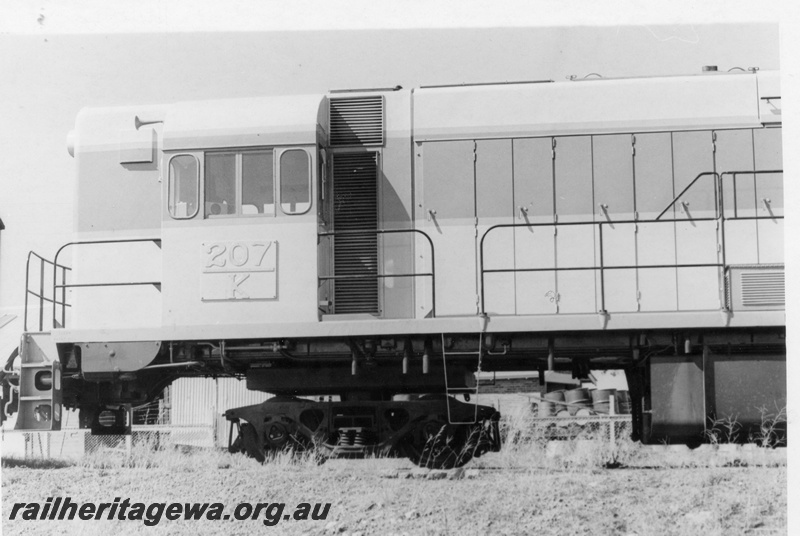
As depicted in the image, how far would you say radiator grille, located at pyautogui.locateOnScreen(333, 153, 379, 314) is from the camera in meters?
8.97

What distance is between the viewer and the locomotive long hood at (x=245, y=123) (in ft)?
27.7

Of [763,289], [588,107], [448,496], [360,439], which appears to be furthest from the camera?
[588,107]

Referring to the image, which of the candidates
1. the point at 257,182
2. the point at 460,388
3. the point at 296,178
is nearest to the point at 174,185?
the point at 257,182

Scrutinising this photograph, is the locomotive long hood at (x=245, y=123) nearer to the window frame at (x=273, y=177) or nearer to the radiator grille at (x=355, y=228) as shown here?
the window frame at (x=273, y=177)

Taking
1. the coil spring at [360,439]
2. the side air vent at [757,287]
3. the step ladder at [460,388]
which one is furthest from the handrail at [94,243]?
the side air vent at [757,287]

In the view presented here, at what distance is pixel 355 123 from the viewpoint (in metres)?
9.20

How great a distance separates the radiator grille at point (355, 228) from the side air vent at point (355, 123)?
148 millimetres

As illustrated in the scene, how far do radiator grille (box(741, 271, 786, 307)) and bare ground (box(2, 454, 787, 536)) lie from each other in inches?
64.1

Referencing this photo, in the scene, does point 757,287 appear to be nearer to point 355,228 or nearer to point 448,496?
point 448,496

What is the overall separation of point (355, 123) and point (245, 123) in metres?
1.24

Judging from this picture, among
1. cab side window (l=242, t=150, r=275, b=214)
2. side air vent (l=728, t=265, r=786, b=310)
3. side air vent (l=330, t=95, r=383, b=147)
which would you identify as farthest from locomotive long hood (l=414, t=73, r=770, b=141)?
side air vent (l=728, t=265, r=786, b=310)

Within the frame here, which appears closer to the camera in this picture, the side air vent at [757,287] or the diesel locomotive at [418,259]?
the side air vent at [757,287]

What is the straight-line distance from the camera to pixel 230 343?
27.9 feet

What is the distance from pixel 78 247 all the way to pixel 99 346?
1.33 metres
